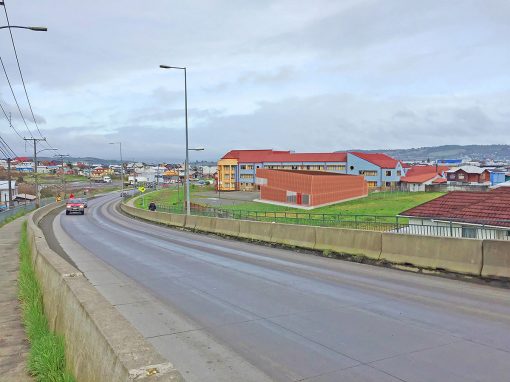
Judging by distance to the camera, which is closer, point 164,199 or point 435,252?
point 435,252

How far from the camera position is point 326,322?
796 centimetres

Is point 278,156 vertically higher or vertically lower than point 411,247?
higher

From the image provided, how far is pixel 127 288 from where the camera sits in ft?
38.1

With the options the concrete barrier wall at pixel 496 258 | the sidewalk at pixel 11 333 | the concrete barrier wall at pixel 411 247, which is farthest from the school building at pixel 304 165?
the sidewalk at pixel 11 333

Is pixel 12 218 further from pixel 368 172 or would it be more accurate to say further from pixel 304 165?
pixel 304 165

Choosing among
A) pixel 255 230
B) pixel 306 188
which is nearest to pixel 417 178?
pixel 306 188

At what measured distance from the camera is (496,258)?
11.1 m

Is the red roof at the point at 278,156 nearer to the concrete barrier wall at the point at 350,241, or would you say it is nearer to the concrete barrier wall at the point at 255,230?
the concrete barrier wall at the point at 255,230

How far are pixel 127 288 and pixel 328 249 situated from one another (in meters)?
7.52

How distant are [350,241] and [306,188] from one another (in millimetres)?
64964

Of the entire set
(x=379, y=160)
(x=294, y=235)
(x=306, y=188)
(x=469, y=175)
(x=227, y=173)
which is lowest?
(x=306, y=188)

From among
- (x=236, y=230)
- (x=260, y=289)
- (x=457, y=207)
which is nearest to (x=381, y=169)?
(x=457, y=207)

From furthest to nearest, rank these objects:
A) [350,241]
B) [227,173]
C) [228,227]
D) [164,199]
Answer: [227,173], [164,199], [228,227], [350,241]

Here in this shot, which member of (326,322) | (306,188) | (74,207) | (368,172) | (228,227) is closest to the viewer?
(326,322)
